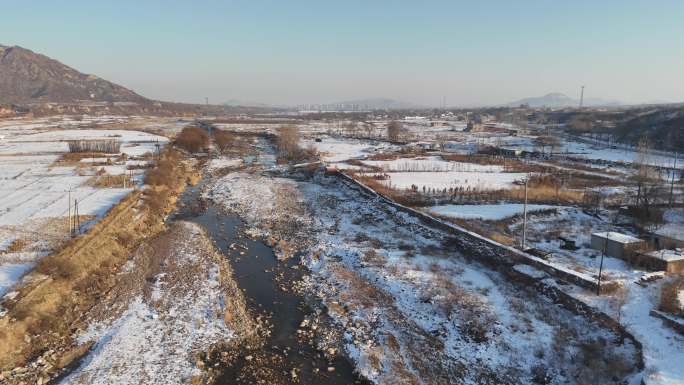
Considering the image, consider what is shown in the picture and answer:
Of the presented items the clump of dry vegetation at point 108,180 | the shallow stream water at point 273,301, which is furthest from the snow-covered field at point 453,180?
the clump of dry vegetation at point 108,180

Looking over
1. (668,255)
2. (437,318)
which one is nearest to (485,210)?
(668,255)

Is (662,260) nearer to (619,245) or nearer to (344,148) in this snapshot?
(619,245)

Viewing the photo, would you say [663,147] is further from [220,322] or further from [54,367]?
[54,367]

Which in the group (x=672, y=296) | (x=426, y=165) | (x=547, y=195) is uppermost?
(x=426, y=165)

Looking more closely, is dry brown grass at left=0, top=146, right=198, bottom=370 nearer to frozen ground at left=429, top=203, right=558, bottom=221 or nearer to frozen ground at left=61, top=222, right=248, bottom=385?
frozen ground at left=61, top=222, right=248, bottom=385

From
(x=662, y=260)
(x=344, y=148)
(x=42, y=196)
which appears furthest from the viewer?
(x=344, y=148)

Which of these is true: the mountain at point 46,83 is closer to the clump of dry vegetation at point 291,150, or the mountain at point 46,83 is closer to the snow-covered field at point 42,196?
the snow-covered field at point 42,196

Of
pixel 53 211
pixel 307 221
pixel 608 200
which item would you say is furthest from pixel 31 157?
pixel 608 200
